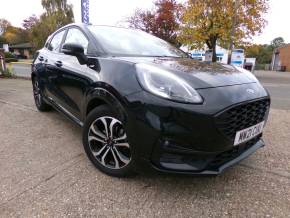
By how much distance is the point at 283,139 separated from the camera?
12.1 ft

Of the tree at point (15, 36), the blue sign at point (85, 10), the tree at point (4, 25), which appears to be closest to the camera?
the blue sign at point (85, 10)

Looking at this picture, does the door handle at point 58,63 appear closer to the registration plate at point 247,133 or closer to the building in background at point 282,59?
the registration plate at point 247,133

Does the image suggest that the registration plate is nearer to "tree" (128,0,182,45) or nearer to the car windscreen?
the car windscreen

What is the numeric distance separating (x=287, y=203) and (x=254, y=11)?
65.7 feet

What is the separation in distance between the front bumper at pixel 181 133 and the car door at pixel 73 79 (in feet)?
2.85

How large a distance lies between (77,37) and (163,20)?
27.4 m

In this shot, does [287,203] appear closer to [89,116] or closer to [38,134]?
[89,116]

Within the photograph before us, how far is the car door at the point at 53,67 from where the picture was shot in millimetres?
3604

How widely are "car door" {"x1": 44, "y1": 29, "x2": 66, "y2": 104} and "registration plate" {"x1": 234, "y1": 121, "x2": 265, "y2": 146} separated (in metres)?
2.43

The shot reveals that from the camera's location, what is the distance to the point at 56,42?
4152mm

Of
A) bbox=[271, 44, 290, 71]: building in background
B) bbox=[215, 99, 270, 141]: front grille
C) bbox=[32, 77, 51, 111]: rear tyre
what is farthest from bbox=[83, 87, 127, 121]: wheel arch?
bbox=[271, 44, 290, 71]: building in background

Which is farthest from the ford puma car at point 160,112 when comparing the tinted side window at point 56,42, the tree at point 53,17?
the tree at point 53,17

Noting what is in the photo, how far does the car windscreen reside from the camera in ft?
9.53

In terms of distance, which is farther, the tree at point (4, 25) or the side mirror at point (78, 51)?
the tree at point (4, 25)
